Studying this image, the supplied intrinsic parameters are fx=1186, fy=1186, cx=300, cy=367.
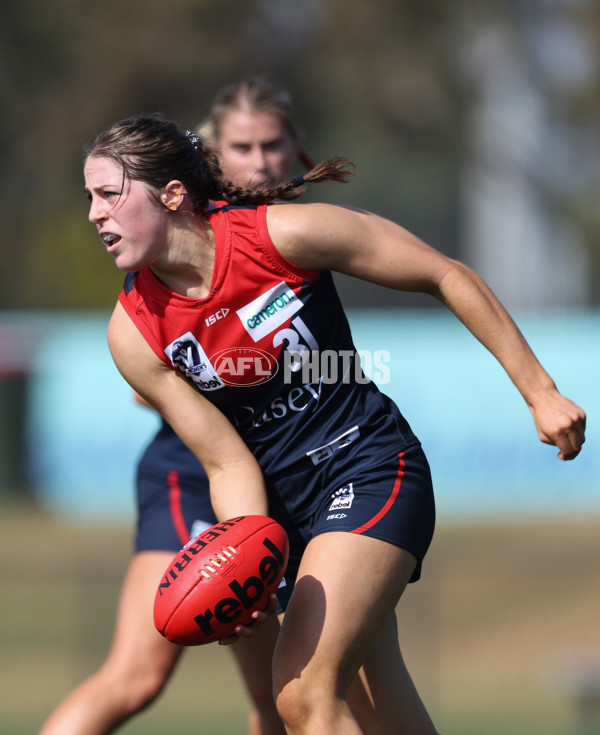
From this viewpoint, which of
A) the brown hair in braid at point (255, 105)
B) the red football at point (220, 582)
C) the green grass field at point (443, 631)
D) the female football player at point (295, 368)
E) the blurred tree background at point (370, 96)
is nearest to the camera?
the red football at point (220, 582)

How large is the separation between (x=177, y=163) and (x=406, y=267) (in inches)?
28.9

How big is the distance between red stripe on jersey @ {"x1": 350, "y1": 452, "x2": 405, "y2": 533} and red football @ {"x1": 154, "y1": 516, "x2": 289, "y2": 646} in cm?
24

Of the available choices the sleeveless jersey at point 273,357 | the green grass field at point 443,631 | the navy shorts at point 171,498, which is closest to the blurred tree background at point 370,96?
the green grass field at point 443,631

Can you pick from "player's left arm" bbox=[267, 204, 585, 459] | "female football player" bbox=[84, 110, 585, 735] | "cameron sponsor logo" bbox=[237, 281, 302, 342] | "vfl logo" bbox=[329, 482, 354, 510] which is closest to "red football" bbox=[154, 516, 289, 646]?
"female football player" bbox=[84, 110, 585, 735]

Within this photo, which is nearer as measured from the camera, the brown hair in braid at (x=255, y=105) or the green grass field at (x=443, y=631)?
the brown hair in braid at (x=255, y=105)

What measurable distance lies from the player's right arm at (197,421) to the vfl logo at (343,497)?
0.71 feet

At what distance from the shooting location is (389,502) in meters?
3.41

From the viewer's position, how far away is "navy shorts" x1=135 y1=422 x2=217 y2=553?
14.5ft

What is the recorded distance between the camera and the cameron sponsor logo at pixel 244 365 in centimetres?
345

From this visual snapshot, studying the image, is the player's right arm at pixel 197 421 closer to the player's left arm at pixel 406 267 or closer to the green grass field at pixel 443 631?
the player's left arm at pixel 406 267

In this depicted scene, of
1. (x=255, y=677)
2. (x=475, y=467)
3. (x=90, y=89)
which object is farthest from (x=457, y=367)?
(x=90, y=89)

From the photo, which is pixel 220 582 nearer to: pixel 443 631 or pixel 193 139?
pixel 193 139

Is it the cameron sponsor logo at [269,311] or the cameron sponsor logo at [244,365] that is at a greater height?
the cameron sponsor logo at [269,311]

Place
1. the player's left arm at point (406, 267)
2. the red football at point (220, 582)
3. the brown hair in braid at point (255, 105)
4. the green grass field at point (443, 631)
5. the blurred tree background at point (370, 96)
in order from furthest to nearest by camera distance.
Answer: the blurred tree background at point (370, 96) → the green grass field at point (443, 631) → the brown hair in braid at point (255, 105) → the player's left arm at point (406, 267) → the red football at point (220, 582)
